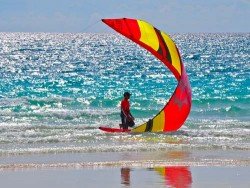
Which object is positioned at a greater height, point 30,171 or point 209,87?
point 209,87

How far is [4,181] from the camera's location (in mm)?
15133

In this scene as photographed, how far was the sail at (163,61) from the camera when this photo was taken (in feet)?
72.9

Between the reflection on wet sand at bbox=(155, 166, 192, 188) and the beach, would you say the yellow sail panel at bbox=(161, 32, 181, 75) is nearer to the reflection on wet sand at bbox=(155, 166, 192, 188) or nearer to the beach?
the beach

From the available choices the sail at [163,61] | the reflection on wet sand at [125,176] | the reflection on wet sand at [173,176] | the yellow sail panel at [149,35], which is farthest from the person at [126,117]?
the reflection on wet sand at [125,176]

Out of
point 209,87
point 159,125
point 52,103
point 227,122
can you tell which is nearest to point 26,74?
point 209,87

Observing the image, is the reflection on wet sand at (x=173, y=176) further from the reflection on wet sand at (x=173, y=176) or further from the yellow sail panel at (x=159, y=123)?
the yellow sail panel at (x=159, y=123)

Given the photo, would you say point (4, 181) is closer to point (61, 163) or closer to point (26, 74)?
point (61, 163)

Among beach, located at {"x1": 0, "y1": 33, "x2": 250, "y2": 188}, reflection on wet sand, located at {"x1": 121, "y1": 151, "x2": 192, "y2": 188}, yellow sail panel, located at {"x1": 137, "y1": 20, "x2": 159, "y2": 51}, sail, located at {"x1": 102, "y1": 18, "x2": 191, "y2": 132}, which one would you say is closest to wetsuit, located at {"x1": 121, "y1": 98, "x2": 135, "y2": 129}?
sail, located at {"x1": 102, "y1": 18, "x2": 191, "y2": 132}

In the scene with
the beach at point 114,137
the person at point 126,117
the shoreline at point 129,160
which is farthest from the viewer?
the person at point 126,117

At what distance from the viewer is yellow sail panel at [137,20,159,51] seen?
22359 millimetres

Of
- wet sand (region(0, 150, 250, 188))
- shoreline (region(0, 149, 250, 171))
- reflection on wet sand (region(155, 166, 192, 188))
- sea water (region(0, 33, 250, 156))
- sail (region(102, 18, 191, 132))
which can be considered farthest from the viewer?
Result: sail (region(102, 18, 191, 132))

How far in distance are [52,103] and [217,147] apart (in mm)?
16625

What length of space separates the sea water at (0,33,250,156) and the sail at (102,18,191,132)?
1.28 ft

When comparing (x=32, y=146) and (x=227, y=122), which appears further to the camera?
(x=227, y=122)
